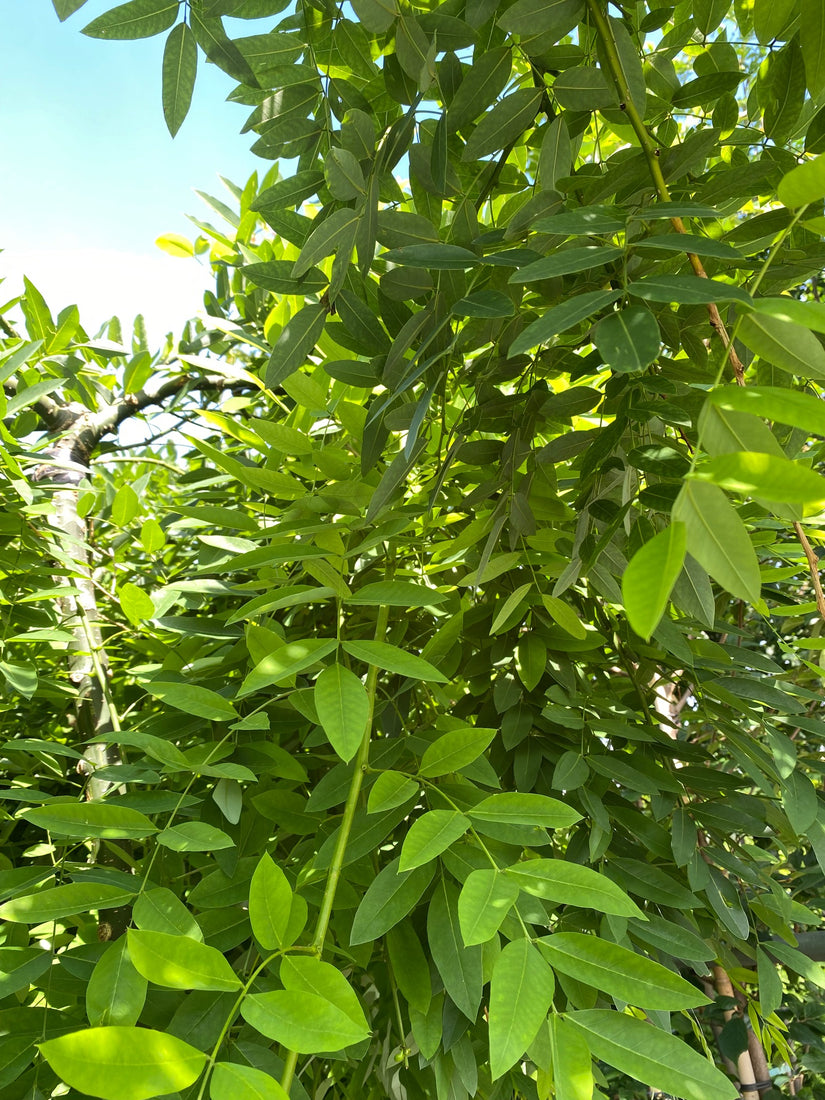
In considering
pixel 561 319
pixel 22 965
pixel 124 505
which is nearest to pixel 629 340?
pixel 561 319

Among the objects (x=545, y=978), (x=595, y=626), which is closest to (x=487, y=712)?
(x=595, y=626)

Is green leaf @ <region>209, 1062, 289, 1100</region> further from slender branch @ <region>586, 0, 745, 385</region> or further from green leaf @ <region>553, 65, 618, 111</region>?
green leaf @ <region>553, 65, 618, 111</region>

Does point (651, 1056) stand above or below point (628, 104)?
below

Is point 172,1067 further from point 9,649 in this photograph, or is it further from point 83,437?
point 83,437

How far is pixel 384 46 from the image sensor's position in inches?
20.1

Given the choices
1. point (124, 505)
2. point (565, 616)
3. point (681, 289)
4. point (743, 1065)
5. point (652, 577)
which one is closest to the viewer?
point (652, 577)

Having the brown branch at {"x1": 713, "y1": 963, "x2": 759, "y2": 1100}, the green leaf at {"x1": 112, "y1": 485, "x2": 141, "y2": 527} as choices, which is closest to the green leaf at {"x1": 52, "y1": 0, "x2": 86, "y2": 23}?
the green leaf at {"x1": 112, "y1": 485, "x2": 141, "y2": 527}

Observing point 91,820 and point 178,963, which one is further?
point 91,820

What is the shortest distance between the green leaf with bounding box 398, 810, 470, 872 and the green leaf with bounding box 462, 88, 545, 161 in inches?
13.9

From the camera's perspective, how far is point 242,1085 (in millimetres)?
281

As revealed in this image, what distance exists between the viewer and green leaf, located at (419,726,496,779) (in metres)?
0.42

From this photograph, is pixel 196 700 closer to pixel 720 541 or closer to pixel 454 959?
pixel 454 959

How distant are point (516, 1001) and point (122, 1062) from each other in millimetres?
148

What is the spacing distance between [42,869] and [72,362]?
55 centimetres
